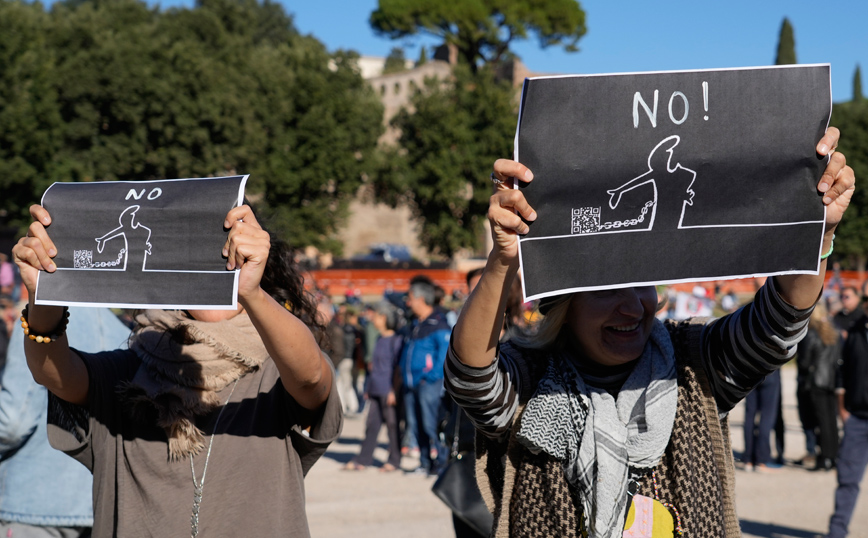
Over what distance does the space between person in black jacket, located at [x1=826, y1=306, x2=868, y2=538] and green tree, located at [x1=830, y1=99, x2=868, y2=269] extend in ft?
144

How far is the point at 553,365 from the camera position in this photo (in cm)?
240

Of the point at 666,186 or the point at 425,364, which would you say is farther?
the point at 425,364

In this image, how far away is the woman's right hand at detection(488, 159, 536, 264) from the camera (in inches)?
81.0

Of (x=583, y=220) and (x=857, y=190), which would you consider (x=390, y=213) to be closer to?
(x=857, y=190)

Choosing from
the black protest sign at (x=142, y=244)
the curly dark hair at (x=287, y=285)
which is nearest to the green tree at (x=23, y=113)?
the curly dark hair at (x=287, y=285)

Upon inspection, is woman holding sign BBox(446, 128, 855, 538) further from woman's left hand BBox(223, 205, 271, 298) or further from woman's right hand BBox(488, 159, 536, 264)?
woman's left hand BBox(223, 205, 271, 298)

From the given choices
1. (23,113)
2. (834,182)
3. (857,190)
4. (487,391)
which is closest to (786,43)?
(857,190)

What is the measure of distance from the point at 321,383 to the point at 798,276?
1261mm

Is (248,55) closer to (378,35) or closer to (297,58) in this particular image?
(297,58)

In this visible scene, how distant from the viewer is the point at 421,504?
7988 mm

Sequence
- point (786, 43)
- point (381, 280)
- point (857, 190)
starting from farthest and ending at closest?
point (786, 43) < point (857, 190) < point (381, 280)

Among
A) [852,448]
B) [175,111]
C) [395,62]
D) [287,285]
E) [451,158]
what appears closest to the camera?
[287,285]

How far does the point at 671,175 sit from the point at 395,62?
87.5 meters

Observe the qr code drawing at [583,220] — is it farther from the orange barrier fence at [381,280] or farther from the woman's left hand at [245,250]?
the orange barrier fence at [381,280]
